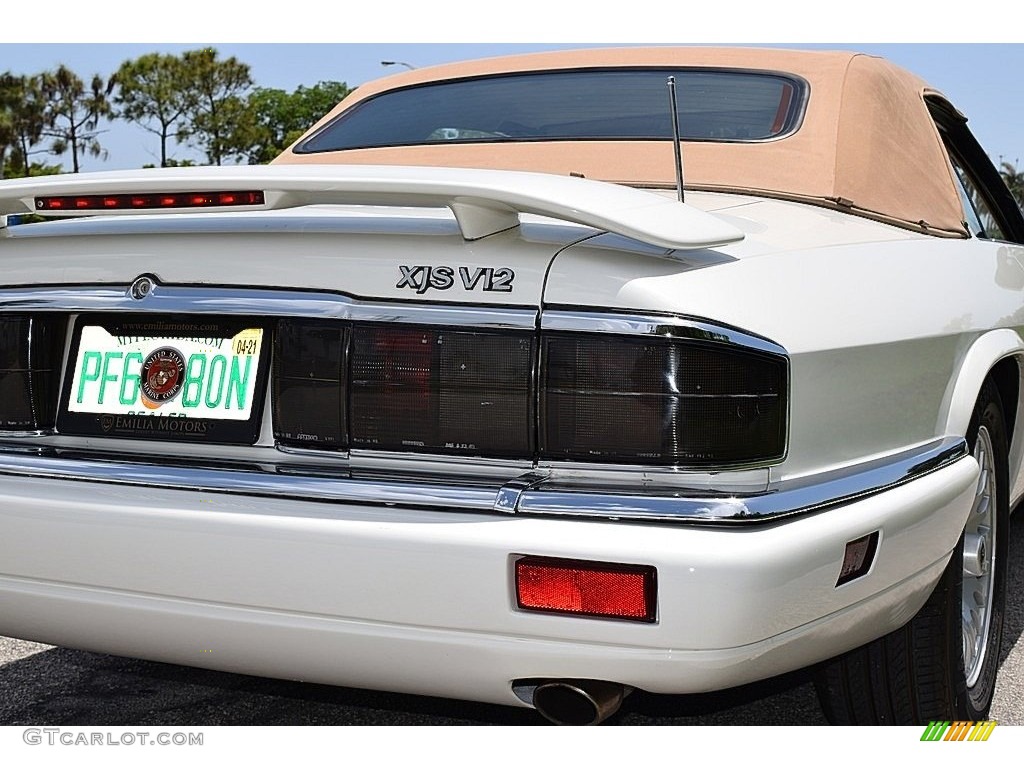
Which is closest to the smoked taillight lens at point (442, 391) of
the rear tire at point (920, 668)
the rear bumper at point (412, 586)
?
the rear bumper at point (412, 586)

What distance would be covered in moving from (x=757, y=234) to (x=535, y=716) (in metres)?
1.41

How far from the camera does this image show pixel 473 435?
2.19 m

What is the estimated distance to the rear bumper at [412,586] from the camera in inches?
80.3

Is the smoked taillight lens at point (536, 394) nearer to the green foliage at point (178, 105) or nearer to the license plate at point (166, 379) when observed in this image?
the license plate at point (166, 379)

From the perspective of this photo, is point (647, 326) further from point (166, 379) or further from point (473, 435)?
point (166, 379)

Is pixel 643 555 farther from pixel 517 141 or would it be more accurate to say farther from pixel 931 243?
pixel 517 141

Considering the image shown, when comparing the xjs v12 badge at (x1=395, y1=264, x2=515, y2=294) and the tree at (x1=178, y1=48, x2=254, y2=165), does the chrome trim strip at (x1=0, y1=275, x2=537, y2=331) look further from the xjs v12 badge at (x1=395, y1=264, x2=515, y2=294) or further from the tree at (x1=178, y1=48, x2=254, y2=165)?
the tree at (x1=178, y1=48, x2=254, y2=165)

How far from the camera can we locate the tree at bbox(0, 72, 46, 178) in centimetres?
5331

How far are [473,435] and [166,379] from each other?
2.09ft

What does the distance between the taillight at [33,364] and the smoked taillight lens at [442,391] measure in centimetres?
69

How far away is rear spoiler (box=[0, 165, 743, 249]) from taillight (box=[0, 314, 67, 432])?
0.74ft

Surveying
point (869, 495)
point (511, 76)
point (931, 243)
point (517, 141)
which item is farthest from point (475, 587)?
point (511, 76)

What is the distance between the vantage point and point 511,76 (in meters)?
3.96

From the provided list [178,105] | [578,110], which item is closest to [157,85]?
[178,105]
